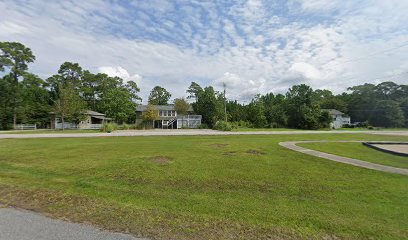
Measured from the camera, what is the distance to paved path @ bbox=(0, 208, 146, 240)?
347cm

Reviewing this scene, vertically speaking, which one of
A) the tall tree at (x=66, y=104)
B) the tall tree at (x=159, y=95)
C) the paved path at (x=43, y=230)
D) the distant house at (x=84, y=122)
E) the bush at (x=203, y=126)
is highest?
the tall tree at (x=159, y=95)

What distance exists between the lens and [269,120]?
58.8 m

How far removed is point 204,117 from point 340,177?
46492mm

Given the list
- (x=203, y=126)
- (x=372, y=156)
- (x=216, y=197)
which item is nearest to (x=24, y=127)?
(x=203, y=126)

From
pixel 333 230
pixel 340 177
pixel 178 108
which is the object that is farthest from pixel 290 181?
pixel 178 108

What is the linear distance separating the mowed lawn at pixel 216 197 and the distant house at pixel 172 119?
141 feet

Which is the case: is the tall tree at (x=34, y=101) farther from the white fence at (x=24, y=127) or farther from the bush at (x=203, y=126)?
the bush at (x=203, y=126)

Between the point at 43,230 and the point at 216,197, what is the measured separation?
346 cm

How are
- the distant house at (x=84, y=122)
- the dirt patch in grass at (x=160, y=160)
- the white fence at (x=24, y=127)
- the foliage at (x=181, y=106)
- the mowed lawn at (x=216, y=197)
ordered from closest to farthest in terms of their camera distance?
the mowed lawn at (x=216, y=197)
the dirt patch in grass at (x=160, y=160)
the white fence at (x=24, y=127)
the distant house at (x=84, y=122)
the foliage at (x=181, y=106)

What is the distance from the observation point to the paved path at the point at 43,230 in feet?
11.4

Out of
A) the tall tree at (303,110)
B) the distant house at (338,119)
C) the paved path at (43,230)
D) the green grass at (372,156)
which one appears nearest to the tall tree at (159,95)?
the tall tree at (303,110)

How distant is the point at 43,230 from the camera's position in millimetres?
3697

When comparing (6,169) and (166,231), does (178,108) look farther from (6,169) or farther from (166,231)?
(166,231)

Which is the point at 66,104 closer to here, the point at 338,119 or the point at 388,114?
the point at 338,119
